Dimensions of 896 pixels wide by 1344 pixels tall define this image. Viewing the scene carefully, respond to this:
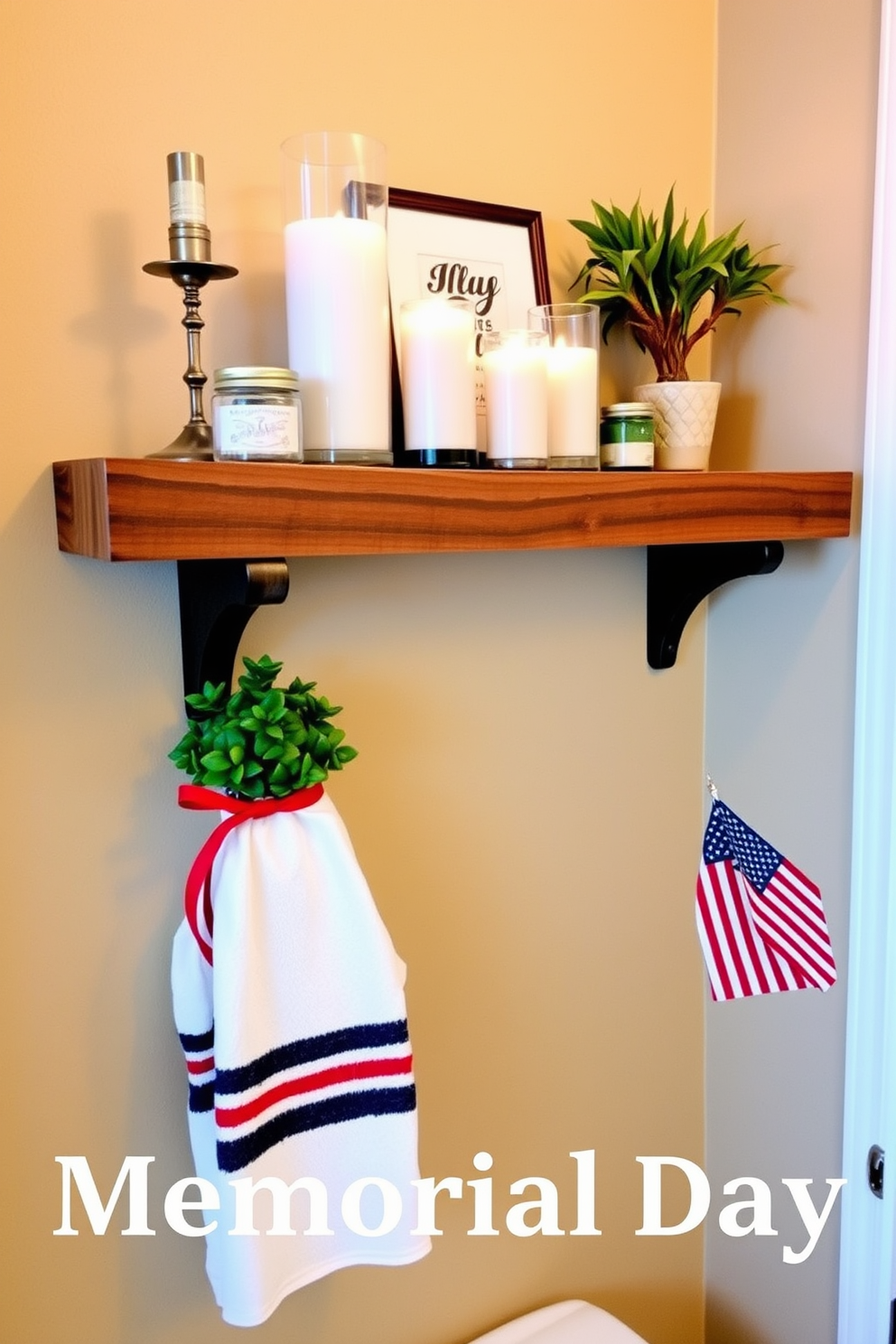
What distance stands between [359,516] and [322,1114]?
1.68 ft

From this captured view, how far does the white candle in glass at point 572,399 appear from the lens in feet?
3.20

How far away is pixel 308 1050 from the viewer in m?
0.90

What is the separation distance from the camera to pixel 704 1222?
4.57 feet

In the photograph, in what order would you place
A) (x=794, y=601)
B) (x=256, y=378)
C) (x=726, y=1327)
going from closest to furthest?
(x=256, y=378), (x=794, y=601), (x=726, y=1327)

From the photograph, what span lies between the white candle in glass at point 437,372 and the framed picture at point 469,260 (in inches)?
1.2

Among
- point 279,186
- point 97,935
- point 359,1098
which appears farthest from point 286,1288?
point 279,186

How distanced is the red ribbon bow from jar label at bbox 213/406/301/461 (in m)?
0.27

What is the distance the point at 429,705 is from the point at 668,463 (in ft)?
1.16

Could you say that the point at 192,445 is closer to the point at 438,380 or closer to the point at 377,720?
the point at 438,380

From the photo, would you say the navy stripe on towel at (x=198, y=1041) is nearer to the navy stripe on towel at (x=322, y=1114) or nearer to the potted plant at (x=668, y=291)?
the navy stripe on towel at (x=322, y=1114)

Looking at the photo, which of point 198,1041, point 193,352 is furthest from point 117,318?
point 198,1041

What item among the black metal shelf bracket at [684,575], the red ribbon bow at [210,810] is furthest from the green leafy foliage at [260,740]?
the black metal shelf bracket at [684,575]

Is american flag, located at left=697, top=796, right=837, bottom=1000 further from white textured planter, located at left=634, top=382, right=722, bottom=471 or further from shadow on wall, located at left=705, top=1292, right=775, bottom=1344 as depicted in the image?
shadow on wall, located at left=705, top=1292, right=775, bottom=1344

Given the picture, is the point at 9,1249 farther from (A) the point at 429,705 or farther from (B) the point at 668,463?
(B) the point at 668,463
